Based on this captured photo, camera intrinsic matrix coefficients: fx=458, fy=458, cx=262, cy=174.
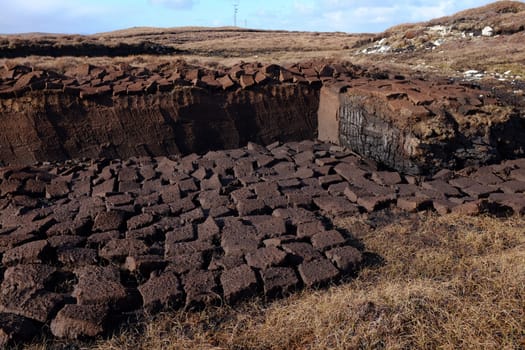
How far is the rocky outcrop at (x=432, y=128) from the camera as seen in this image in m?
6.30

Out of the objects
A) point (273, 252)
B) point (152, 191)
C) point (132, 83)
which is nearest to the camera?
point (273, 252)

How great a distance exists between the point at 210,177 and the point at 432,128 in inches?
123

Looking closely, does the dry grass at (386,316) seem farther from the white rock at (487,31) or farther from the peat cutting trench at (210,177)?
the white rock at (487,31)

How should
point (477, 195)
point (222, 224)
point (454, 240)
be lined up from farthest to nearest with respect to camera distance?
point (477, 195)
point (222, 224)
point (454, 240)

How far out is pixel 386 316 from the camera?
9.75 feet

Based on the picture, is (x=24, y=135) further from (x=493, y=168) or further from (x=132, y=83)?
(x=493, y=168)

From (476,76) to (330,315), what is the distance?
33.3 ft

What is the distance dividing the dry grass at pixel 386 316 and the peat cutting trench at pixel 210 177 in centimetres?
20

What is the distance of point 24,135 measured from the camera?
26.3 feet

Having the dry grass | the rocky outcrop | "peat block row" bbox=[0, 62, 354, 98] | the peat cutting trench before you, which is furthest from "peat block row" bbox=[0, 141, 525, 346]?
"peat block row" bbox=[0, 62, 354, 98]

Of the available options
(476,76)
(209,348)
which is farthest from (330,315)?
(476,76)

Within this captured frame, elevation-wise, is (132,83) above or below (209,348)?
above

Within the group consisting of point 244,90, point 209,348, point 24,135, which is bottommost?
point 209,348

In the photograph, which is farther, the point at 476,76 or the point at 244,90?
the point at 476,76
